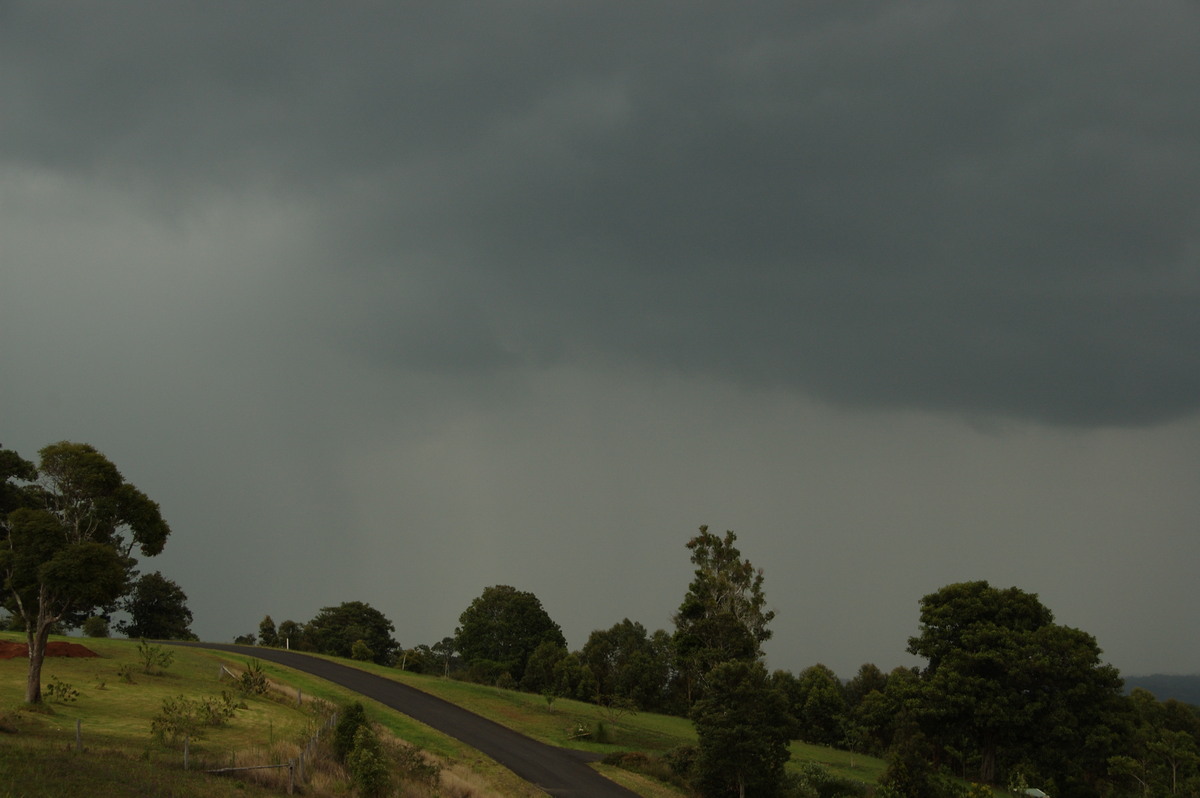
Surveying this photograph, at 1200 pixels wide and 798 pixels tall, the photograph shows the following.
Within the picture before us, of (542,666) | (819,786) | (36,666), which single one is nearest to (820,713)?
(542,666)

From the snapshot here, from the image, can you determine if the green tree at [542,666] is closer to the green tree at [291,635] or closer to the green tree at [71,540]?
the green tree at [291,635]

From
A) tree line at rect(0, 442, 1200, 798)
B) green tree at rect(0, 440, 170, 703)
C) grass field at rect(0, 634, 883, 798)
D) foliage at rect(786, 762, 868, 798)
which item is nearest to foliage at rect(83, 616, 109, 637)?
tree line at rect(0, 442, 1200, 798)

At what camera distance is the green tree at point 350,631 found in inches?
3563

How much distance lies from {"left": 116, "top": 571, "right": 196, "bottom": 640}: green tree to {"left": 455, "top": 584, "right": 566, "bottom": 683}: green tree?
31585 millimetres

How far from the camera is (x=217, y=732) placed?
2956 centimetres

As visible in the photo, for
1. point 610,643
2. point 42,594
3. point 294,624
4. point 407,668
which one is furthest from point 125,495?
point 610,643

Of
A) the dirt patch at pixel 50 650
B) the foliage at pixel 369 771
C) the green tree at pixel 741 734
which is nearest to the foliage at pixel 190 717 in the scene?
the foliage at pixel 369 771

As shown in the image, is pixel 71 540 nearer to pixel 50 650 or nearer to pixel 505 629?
pixel 50 650

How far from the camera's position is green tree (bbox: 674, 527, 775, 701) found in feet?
162

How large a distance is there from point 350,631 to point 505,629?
740 inches

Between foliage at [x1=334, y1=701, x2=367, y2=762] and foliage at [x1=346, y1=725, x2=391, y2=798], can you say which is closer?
foliage at [x1=346, y1=725, x2=391, y2=798]

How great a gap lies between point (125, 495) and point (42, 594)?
480cm

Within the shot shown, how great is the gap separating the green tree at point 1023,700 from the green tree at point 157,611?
7598cm

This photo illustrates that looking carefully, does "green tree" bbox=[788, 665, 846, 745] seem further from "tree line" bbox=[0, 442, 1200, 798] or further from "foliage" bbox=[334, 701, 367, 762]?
"foliage" bbox=[334, 701, 367, 762]
